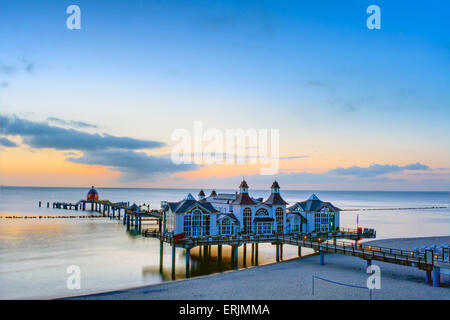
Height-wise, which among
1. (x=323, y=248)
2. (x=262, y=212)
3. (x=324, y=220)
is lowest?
(x=323, y=248)

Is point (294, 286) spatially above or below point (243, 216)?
below

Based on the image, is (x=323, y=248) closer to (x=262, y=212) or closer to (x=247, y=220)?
(x=262, y=212)

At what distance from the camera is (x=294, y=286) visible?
30734 mm

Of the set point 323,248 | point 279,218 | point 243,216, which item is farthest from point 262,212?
point 323,248

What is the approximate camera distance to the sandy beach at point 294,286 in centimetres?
2795

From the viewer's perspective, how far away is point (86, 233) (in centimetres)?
7331

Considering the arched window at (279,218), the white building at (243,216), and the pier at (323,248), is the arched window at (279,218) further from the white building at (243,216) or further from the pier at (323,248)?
the pier at (323,248)

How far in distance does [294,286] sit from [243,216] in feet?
57.2

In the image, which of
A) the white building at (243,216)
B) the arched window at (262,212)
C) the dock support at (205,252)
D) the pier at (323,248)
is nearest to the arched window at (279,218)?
the white building at (243,216)

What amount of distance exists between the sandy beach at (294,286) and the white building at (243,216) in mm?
8567

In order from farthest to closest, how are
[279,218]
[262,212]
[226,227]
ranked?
[279,218], [262,212], [226,227]

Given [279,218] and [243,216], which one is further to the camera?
[279,218]
